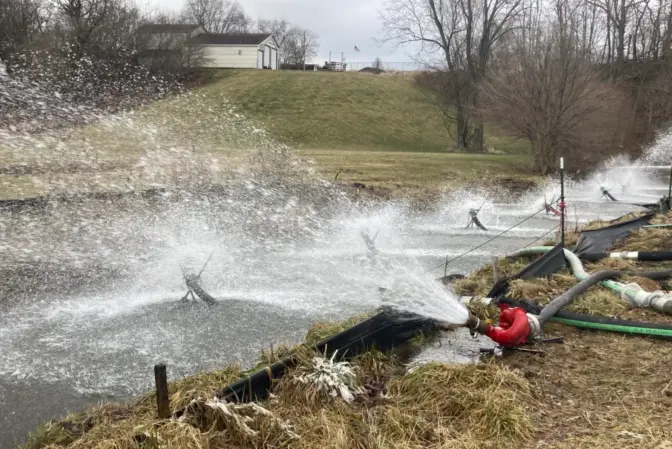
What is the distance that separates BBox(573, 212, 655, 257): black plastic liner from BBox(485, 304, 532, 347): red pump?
427 cm

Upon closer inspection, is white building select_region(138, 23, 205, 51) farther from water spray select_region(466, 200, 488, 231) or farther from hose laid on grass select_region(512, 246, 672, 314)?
hose laid on grass select_region(512, 246, 672, 314)

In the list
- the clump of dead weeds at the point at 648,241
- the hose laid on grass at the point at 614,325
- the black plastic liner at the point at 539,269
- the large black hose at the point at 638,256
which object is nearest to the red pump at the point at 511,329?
the hose laid on grass at the point at 614,325

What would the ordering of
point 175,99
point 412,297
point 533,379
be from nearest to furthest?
point 533,379 < point 412,297 < point 175,99

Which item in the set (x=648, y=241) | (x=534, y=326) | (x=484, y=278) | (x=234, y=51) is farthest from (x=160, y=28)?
(x=534, y=326)

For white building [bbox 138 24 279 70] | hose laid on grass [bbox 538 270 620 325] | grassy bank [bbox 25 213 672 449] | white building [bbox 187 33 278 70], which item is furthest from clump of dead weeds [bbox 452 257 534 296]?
white building [bbox 187 33 278 70]

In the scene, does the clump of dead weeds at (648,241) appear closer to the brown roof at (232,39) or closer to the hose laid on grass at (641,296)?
the hose laid on grass at (641,296)

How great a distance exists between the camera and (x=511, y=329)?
16.9ft

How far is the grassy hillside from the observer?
159 ft

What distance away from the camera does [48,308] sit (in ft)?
26.0

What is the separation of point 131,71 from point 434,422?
43004 mm

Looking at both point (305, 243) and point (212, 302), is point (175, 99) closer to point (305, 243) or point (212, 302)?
point (305, 243)

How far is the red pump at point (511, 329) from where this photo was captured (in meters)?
5.14

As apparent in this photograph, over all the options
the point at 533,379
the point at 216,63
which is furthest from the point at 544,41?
the point at 216,63

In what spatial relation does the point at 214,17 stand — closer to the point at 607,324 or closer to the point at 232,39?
the point at 232,39
